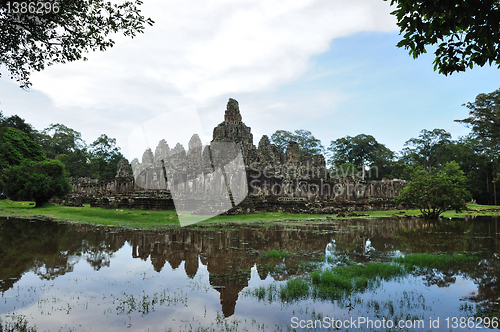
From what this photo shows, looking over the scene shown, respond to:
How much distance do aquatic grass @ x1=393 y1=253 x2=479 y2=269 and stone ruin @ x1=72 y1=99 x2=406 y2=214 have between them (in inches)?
726

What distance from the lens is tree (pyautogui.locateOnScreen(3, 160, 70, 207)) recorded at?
26078 millimetres

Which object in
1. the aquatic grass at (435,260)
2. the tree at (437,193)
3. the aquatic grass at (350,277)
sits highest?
the tree at (437,193)

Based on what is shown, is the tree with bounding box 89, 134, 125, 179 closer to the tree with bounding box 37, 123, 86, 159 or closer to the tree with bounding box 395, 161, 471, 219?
the tree with bounding box 37, 123, 86, 159

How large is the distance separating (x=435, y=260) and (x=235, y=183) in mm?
22110

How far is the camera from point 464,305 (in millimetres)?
5805

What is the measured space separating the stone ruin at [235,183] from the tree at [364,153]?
1111 inches

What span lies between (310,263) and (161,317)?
5.17m

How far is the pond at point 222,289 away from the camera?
16.1ft

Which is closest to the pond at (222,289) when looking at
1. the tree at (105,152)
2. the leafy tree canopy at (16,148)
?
the leafy tree canopy at (16,148)

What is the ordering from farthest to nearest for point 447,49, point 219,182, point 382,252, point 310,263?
point 219,182
point 382,252
point 310,263
point 447,49

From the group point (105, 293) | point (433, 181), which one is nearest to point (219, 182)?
point (433, 181)

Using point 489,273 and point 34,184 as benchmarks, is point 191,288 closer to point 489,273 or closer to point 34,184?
point 489,273

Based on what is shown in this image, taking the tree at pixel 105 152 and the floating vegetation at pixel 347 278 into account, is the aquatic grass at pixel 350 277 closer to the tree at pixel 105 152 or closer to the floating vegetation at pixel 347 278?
the floating vegetation at pixel 347 278

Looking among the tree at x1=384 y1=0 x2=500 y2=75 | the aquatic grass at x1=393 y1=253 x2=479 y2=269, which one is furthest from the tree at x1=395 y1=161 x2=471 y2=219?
the tree at x1=384 y1=0 x2=500 y2=75
